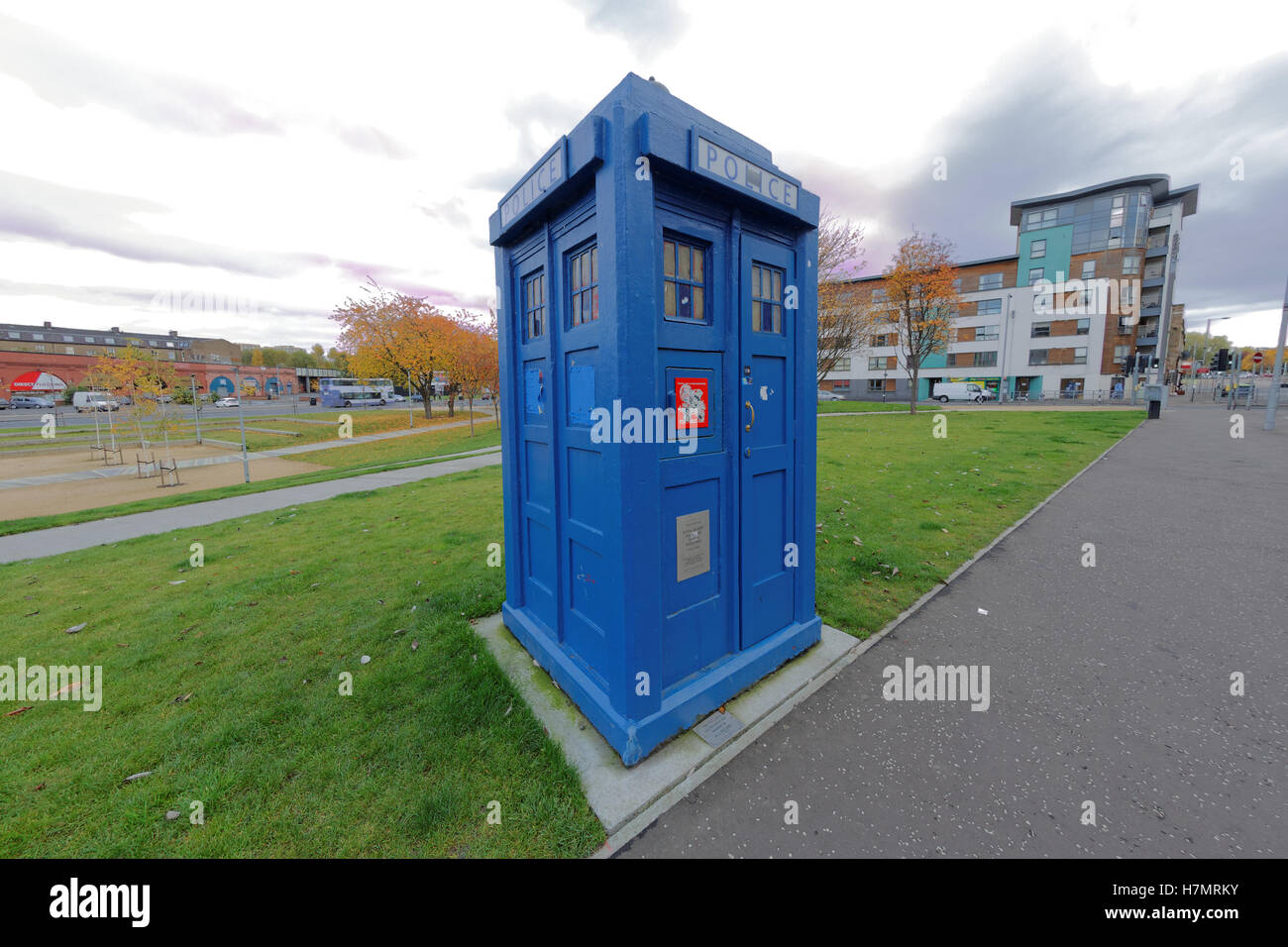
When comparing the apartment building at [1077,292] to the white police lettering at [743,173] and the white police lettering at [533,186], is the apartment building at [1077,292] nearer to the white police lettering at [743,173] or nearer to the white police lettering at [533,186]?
the white police lettering at [743,173]

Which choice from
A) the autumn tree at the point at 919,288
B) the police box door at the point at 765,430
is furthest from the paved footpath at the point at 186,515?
the autumn tree at the point at 919,288

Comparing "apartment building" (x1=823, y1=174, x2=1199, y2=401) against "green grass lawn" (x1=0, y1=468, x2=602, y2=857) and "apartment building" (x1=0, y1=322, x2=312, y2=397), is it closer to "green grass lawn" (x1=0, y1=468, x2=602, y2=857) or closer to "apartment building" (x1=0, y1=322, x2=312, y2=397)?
"green grass lawn" (x1=0, y1=468, x2=602, y2=857)

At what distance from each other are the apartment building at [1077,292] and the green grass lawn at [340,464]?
3591 cm

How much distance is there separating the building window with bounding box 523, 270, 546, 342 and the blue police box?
0.02 m

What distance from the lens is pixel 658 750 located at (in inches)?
122

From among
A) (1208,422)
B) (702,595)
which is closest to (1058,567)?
(702,595)

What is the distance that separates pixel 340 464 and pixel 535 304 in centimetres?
1777

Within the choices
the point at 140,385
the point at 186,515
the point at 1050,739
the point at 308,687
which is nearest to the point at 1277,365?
the point at 1050,739

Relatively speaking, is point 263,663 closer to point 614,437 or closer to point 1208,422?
point 614,437

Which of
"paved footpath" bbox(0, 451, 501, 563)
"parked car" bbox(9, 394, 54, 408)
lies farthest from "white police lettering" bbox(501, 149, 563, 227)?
"parked car" bbox(9, 394, 54, 408)

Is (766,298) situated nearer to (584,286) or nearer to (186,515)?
(584,286)

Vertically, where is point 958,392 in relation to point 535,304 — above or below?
above

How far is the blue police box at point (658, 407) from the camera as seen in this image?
2.81 meters

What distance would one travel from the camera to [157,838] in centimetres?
249
